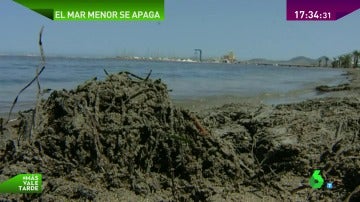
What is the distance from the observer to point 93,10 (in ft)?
11.1

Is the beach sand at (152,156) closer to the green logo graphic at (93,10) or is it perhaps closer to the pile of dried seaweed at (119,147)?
the pile of dried seaweed at (119,147)

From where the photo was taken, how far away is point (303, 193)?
3.79 metres

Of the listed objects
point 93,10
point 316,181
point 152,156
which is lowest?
point 316,181

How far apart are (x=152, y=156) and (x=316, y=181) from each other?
4.85 ft

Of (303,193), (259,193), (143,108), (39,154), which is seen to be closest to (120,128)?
(143,108)

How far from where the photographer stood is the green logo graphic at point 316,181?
153 inches

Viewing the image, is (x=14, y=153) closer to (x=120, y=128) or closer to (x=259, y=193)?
(x=120, y=128)

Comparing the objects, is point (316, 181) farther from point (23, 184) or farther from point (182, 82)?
point (182, 82)

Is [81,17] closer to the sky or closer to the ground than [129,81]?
closer to the sky

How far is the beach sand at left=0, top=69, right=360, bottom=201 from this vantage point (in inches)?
147

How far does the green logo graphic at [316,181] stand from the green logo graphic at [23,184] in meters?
2.32

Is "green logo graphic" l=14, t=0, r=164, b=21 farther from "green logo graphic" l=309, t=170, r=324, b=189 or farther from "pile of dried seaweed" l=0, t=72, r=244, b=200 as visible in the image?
"green logo graphic" l=309, t=170, r=324, b=189

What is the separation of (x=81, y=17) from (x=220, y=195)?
183cm

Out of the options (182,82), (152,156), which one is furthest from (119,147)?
(182,82)
